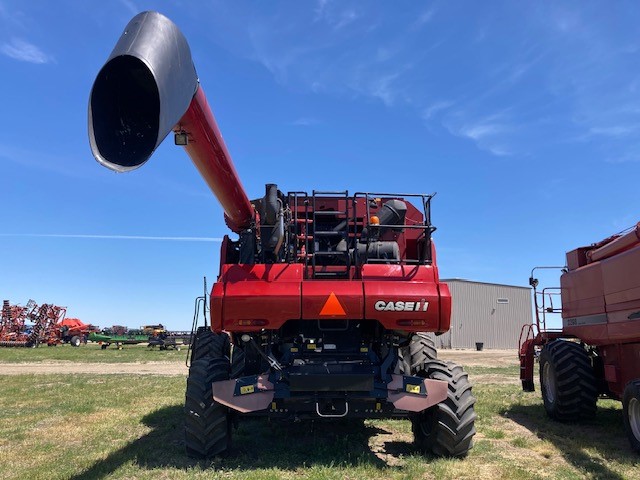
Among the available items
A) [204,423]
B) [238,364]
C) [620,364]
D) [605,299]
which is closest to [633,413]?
[620,364]

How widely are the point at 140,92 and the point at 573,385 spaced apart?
801cm

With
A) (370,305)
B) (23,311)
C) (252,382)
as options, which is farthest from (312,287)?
(23,311)

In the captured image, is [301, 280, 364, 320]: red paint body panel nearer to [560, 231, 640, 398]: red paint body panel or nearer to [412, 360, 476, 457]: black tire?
[412, 360, 476, 457]: black tire

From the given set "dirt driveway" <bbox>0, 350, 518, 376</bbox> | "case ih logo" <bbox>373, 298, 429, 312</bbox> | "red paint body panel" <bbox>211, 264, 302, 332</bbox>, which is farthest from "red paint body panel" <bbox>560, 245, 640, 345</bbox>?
"dirt driveway" <bbox>0, 350, 518, 376</bbox>

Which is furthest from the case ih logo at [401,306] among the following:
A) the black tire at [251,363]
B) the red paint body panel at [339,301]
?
the black tire at [251,363]

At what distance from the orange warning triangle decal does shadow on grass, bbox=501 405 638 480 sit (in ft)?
10.7

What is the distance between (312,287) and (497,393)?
839cm

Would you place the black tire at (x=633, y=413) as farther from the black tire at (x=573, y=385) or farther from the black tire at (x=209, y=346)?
the black tire at (x=209, y=346)

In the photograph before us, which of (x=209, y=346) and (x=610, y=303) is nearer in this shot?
(x=209, y=346)

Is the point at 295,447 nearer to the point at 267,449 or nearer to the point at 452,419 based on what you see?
the point at 267,449

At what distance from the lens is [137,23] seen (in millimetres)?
3754

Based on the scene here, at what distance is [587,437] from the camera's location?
7797 mm

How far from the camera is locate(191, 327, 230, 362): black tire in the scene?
7.54 meters

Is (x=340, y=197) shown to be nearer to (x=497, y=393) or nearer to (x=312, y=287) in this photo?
(x=312, y=287)
